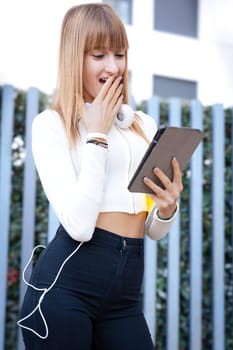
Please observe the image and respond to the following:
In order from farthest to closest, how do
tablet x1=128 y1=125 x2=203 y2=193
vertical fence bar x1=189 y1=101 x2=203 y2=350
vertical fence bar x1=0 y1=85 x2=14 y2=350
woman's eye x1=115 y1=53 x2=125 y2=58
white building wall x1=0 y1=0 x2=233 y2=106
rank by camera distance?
white building wall x1=0 y1=0 x2=233 y2=106 → vertical fence bar x1=189 y1=101 x2=203 y2=350 → vertical fence bar x1=0 y1=85 x2=14 y2=350 → woman's eye x1=115 y1=53 x2=125 y2=58 → tablet x1=128 y1=125 x2=203 y2=193

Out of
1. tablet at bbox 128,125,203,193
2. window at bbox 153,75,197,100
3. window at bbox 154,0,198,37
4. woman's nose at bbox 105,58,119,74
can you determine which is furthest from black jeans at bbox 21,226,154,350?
window at bbox 154,0,198,37

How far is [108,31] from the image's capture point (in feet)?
5.60

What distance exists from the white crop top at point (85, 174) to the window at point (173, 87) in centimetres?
497

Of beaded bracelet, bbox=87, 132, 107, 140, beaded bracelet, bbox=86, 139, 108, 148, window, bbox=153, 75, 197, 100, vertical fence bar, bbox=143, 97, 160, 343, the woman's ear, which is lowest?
vertical fence bar, bbox=143, 97, 160, 343

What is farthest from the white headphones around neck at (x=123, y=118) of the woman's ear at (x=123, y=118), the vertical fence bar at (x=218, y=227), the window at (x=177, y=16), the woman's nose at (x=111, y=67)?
the window at (x=177, y=16)

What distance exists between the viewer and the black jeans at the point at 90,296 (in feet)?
5.07

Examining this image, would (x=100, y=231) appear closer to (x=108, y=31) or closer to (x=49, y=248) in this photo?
(x=49, y=248)

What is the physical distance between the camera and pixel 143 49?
655 centimetres

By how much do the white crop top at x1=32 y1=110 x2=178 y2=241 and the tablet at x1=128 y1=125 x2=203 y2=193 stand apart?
0.30ft

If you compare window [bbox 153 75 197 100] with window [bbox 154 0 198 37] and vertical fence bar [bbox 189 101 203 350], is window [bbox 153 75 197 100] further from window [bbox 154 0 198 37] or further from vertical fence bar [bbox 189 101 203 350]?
vertical fence bar [bbox 189 101 203 350]

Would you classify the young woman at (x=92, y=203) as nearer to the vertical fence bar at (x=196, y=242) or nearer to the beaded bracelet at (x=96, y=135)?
the beaded bracelet at (x=96, y=135)

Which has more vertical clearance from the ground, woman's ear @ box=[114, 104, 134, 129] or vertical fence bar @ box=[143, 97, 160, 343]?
woman's ear @ box=[114, 104, 134, 129]

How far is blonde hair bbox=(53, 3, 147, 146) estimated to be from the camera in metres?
1.70

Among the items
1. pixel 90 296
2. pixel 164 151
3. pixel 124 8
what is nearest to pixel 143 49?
pixel 124 8
